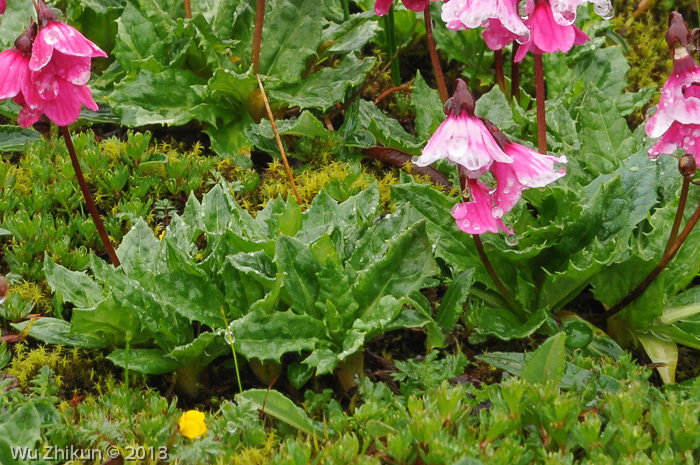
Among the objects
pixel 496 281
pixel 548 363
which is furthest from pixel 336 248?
pixel 548 363

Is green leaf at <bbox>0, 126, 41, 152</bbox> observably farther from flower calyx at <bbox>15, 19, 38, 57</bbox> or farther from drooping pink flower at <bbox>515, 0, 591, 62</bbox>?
drooping pink flower at <bbox>515, 0, 591, 62</bbox>

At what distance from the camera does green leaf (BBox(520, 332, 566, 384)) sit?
2170mm

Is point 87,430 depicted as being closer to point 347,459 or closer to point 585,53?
point 347,459

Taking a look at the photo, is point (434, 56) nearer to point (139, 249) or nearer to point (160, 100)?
point (160, 100)

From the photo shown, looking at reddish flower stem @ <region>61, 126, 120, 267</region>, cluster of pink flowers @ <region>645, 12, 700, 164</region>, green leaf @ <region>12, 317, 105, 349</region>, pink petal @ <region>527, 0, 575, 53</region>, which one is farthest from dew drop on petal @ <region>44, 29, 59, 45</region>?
cluster of pink flowers @ <region>645, 12, 700, 164</region>

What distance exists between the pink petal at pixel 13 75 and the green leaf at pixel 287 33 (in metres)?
1.62

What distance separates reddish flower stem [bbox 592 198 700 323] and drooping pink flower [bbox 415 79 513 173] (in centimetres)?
73

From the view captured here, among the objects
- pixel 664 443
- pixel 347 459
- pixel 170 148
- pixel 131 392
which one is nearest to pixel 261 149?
pixel 170 148

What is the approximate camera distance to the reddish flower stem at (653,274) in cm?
240

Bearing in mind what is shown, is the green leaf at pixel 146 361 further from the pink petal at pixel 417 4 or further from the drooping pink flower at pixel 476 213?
the pink petal at pixel 417 4

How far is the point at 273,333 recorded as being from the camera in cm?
235

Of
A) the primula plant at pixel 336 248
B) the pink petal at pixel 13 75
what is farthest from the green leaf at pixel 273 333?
the pink petal at pixel 13 75

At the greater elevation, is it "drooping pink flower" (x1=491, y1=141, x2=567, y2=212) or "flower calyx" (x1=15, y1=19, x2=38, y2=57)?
"flower calyx" (x1=15, y1=19, x2=38, y2=57)

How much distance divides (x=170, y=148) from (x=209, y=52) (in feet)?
1.59
